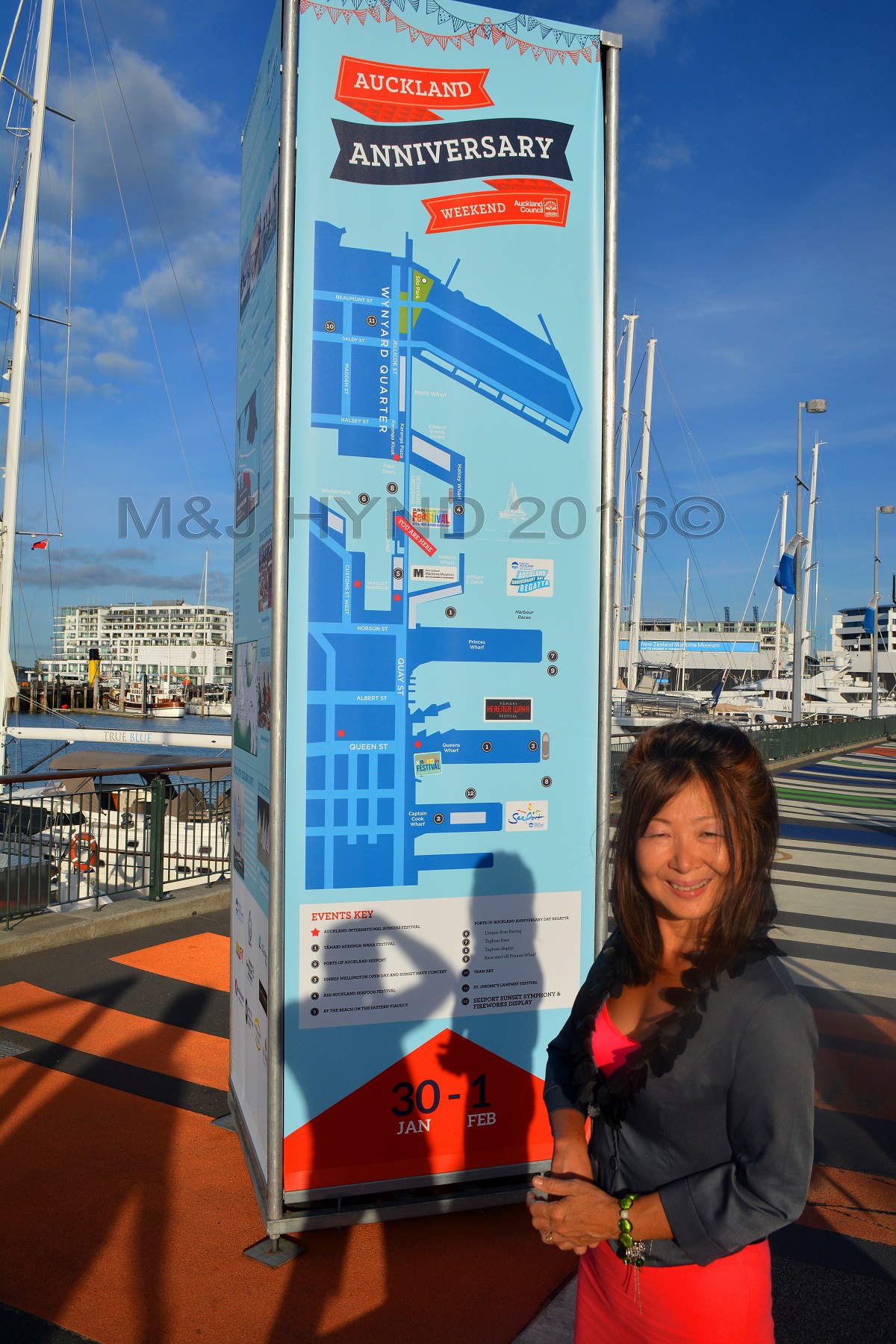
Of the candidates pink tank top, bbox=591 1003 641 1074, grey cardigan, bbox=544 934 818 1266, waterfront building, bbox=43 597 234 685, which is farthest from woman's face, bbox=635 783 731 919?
waterfront building, bbox=43 597 234 685

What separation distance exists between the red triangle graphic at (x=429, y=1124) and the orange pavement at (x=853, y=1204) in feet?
3.80

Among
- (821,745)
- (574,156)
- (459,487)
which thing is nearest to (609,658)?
(459,487)

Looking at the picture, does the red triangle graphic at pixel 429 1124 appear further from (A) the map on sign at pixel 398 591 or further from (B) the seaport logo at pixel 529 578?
(B) the seaport logo at pixel 529 578

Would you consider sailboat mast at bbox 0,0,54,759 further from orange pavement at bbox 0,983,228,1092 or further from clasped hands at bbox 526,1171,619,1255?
clasped hands at bbox 526,1171,619,1255

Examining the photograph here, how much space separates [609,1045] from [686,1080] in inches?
10.0

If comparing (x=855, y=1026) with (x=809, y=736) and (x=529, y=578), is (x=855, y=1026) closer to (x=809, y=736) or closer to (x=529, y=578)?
(x=529, y=578)

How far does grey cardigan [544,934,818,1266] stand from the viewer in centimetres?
148

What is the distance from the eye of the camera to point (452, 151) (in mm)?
3467

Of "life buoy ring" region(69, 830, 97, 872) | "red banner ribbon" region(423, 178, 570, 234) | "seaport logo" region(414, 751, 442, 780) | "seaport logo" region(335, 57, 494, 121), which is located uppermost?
"seaport logo" region(335, 57, 494, 121)

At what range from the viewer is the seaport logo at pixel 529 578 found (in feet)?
11.7

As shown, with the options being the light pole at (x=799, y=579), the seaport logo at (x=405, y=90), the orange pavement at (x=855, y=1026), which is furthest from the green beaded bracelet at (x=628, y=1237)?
the light pole at (x=799, y=579)

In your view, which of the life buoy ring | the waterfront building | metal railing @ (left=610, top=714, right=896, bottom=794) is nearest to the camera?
the life buoy ring

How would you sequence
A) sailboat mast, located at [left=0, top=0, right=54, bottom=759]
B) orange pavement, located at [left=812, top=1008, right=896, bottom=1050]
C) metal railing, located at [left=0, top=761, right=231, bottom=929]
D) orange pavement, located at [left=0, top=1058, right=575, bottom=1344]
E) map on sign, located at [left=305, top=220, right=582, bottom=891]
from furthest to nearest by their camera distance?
1. sailboat mast, located at [left=0, top=0, right=54, bottom=759]
2. metal railing, located at [left=0, top=761, right=231, bottom=929]
3. orange pavement, located at [left=812, top=1008, right=896, bottom=1050]
4. map on sign, located at [left=305, top=220, right=582, bottom=891]
5. orange pavement, located at [left=0, top=1058, right=575, bottom=1344]

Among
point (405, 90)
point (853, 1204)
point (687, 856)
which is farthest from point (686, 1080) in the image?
point (405, 90)
